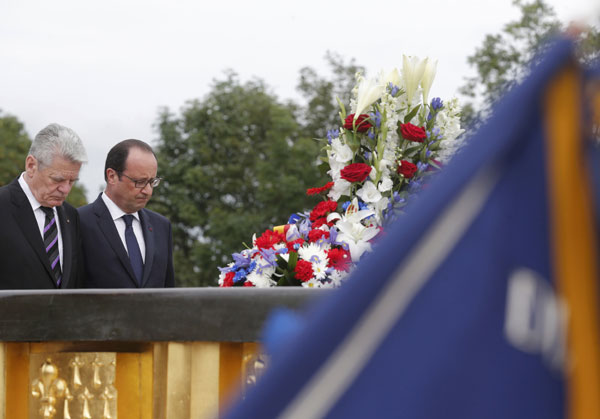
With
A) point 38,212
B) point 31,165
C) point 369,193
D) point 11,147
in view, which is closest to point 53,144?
point 31,165

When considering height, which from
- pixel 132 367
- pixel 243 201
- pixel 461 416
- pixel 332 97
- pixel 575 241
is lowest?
pixel 132 367

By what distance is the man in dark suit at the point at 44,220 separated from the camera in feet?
14.5

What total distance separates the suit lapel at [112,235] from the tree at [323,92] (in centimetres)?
2786

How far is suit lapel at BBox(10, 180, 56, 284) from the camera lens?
177 inches

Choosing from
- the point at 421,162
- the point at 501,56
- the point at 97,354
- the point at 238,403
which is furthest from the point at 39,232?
the point at 501,56

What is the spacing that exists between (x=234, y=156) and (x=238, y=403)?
34908 mm

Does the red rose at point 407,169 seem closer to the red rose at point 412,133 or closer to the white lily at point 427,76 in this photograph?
the red rose at point 412,133

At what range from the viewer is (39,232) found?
180 inches

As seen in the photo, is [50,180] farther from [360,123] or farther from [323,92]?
[323,92]

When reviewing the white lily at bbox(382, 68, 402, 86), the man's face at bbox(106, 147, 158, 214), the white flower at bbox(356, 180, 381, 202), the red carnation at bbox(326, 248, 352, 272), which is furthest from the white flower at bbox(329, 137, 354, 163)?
the man's face at bbox(106, 147, 158, 214)

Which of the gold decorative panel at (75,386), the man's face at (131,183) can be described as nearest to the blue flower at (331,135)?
the man's face at (131,183)

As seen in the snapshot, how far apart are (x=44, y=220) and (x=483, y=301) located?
438 cm

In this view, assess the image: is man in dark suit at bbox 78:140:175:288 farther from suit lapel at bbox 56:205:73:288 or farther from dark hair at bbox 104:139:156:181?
suit lapel at bbox 56:205:73:288

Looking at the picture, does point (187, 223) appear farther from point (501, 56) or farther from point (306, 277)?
point (306, 277)
